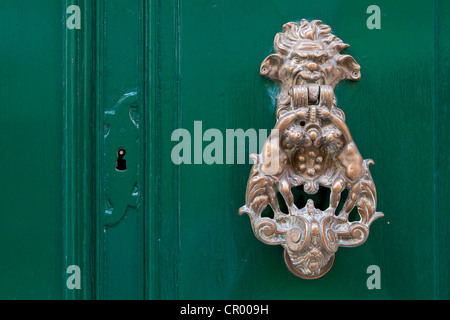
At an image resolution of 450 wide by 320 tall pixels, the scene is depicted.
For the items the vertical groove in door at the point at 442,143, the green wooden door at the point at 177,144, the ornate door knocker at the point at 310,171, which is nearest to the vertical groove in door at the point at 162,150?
the green wooden door at the point at 177,144

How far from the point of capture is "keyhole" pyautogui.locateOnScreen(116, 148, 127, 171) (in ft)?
2.08

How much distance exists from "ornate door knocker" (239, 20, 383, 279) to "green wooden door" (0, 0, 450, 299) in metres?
0.05

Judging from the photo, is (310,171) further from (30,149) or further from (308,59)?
(30,149)

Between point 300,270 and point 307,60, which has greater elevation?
point 307,60

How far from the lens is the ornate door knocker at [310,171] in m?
0.57

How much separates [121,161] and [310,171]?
0.28 m

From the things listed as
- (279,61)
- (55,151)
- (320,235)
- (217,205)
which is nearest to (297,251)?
(320,235)

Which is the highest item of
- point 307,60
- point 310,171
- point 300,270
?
point 307,60

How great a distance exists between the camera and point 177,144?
2.07 ft

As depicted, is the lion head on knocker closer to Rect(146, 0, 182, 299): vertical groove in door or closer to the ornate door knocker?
the ornate door knocker

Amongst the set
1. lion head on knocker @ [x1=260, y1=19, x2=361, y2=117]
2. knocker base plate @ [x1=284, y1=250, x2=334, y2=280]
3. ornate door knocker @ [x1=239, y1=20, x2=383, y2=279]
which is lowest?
knocker base plate @ [x1=284, y1=250, x2=334, y2=280]

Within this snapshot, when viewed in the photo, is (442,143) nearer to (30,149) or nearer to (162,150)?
(162,150)

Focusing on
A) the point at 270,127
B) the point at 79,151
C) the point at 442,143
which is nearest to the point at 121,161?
the point at 79,151

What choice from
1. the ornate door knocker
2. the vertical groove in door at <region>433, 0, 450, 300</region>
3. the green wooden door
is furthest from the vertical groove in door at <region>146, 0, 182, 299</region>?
the vertical groove in door at <region>433, 0, 450, 300</region>
